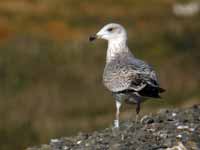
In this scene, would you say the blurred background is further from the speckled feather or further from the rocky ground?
the rocky ground

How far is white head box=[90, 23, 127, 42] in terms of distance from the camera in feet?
46.6

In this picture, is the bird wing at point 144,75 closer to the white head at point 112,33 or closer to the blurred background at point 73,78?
the white head at point 112,33

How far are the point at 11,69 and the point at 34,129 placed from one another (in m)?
5.38

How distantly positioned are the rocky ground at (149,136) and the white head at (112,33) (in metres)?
1.24

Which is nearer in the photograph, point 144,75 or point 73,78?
point 144,75

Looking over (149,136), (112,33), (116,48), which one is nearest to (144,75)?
(149,136)

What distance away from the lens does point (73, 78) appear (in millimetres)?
27188

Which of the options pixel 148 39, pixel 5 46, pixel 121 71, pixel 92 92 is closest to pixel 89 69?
pixel 92 92

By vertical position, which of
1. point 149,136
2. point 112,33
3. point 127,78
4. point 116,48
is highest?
point 112,33

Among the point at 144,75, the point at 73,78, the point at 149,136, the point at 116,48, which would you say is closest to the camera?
the point at 149,136

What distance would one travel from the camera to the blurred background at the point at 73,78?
23156mm

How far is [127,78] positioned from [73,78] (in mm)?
14304

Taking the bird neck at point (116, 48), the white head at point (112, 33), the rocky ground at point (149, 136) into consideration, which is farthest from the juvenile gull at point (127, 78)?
the rocky ground at point (149, 136)

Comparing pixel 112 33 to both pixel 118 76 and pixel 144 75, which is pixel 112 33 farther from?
pixel 144 75
